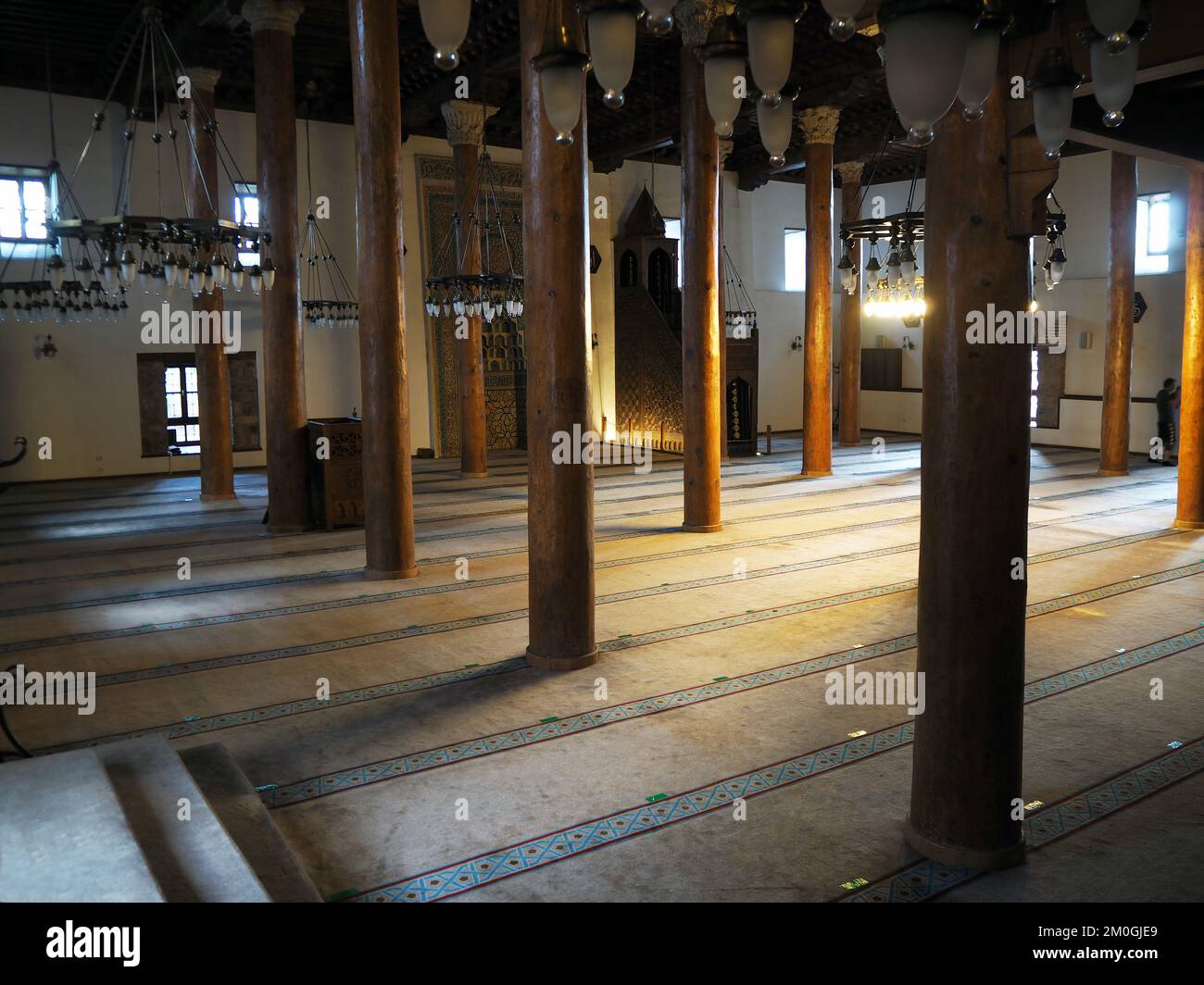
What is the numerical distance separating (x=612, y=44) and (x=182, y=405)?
501 inches

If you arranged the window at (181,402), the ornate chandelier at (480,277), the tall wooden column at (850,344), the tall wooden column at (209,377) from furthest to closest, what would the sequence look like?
the tall wooden column at (850,344)
the window at (181,402)
the ornate chandelier at (480,277)
the tall wooden column at (209,377)

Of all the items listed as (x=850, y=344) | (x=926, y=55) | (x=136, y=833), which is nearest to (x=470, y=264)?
(x=850, y=344)

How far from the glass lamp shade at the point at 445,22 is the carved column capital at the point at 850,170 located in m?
14.4

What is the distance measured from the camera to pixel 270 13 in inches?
340

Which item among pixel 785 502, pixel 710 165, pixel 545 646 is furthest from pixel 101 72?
pixel 545 646

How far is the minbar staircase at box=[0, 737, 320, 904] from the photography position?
2.62 meters

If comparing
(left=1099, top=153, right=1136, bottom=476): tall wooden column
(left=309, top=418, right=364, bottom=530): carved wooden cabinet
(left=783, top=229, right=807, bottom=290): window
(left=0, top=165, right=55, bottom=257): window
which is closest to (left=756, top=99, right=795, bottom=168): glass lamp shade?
(left=309, top=418, right=364, bottom=530): carved wooden cabinet

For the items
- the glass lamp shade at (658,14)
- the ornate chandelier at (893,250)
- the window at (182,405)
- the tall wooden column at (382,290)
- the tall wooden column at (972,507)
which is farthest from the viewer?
the window at (182,405)

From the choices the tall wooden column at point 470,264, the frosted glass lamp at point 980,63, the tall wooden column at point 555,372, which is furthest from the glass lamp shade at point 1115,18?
the tall wooden column at point 470,264

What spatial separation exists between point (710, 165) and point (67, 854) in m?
7.39

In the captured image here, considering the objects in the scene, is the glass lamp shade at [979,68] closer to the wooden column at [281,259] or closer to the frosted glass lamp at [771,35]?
the frosted glass lamp at [771,35]

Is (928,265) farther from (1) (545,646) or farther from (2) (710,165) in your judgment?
(2) (710,165)

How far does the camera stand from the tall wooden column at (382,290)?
679 cm
